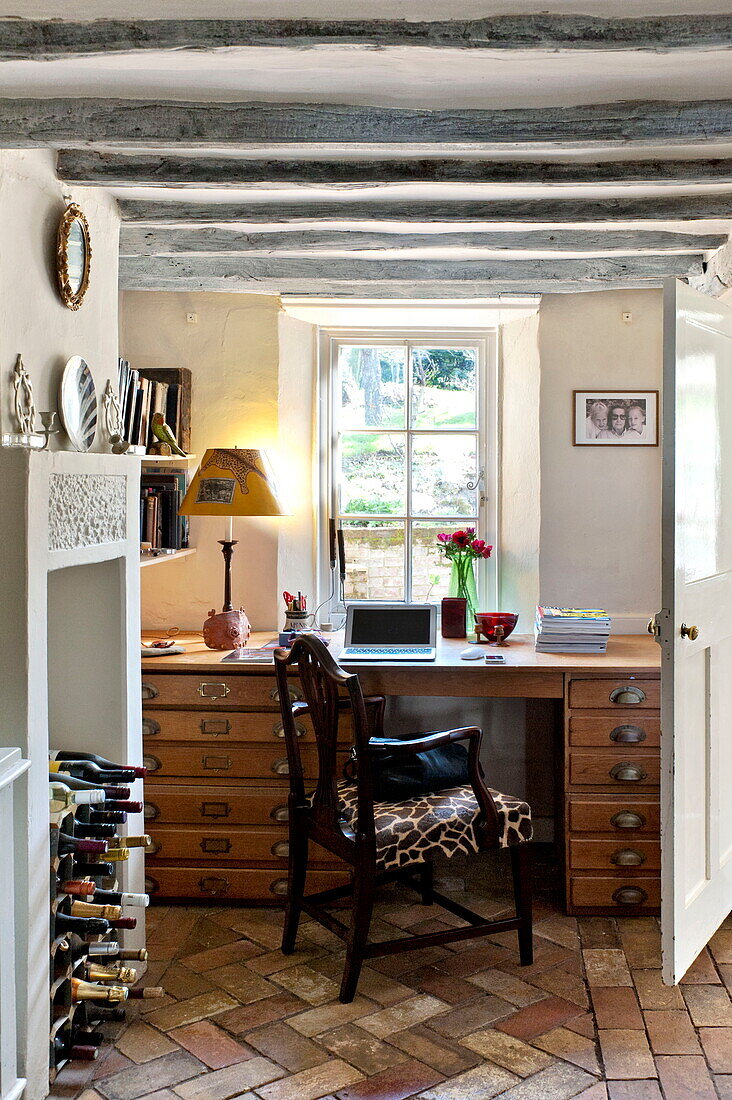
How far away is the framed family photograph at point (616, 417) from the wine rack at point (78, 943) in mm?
2339

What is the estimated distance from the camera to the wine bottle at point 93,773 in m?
2.46

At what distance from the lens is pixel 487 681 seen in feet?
10.5

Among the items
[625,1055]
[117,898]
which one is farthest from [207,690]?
[625,1055]

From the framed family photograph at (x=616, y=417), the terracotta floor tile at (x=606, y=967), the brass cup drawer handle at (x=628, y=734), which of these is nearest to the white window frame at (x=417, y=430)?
the framed family photograph at (x=616, y=417)

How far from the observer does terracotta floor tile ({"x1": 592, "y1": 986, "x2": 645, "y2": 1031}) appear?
2.55 m

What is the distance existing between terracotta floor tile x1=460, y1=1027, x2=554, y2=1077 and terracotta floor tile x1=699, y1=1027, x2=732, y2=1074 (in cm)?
40

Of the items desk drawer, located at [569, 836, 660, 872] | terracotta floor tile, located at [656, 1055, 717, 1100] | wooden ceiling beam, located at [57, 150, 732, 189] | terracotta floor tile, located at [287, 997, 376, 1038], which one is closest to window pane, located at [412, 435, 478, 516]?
desk drawer, located at [569, 836, 660, 872]

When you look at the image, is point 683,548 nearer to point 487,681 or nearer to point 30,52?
point 487,681

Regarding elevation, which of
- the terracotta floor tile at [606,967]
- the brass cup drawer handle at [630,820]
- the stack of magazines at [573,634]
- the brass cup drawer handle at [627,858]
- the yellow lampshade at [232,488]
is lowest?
the terracotta floor tile at [606,967]

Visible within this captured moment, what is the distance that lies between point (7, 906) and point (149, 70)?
5.90 ft

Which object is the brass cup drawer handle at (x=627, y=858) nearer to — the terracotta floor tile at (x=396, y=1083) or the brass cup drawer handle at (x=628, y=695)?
the brass cup drawer handle at (x=628, y=695)

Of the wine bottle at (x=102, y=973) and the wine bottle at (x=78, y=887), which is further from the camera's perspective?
the wine bottle at (x=102, y=973)

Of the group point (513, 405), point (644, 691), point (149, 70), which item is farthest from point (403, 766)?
point (149, 70)

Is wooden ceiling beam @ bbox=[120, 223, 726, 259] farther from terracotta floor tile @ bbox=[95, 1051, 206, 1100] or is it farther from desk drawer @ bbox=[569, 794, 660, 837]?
terracotta floor tile @ bbox=[95, 1051, 206, 1100]
